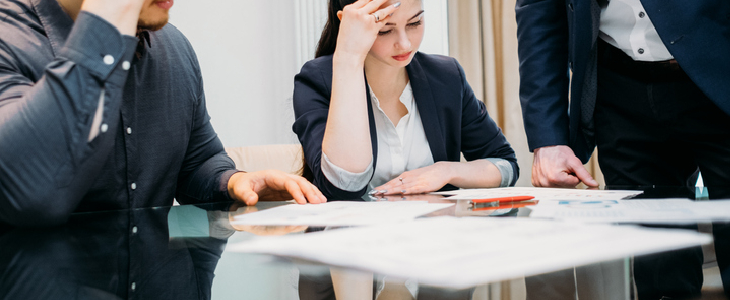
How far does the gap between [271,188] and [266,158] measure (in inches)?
46.6

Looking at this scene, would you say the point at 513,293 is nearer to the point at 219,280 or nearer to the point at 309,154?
the point at 219,280

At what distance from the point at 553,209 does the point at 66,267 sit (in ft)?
1.79

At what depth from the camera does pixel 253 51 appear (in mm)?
3475

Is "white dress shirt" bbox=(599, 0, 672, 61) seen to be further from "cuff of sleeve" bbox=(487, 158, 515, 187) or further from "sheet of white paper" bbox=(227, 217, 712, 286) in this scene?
"sheet of white paper" bbox=(227, 217, 712, 286)

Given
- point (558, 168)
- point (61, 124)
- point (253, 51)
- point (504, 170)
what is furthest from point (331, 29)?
point (253, 51)

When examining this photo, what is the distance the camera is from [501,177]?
4.23 ft

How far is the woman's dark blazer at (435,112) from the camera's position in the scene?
127 cm

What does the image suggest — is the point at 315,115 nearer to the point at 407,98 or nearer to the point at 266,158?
the point at 407,98

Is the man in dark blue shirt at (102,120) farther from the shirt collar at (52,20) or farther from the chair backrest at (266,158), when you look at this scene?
the chair backrest at (266,158)

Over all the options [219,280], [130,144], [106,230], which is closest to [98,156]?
[106,230]

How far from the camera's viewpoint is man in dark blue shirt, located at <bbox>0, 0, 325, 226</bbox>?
71 cm

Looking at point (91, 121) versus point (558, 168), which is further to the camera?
point (558, 168)

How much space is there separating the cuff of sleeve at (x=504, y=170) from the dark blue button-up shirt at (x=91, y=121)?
2.24 feet

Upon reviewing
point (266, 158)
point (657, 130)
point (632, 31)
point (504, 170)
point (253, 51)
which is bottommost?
point (266, 158)
